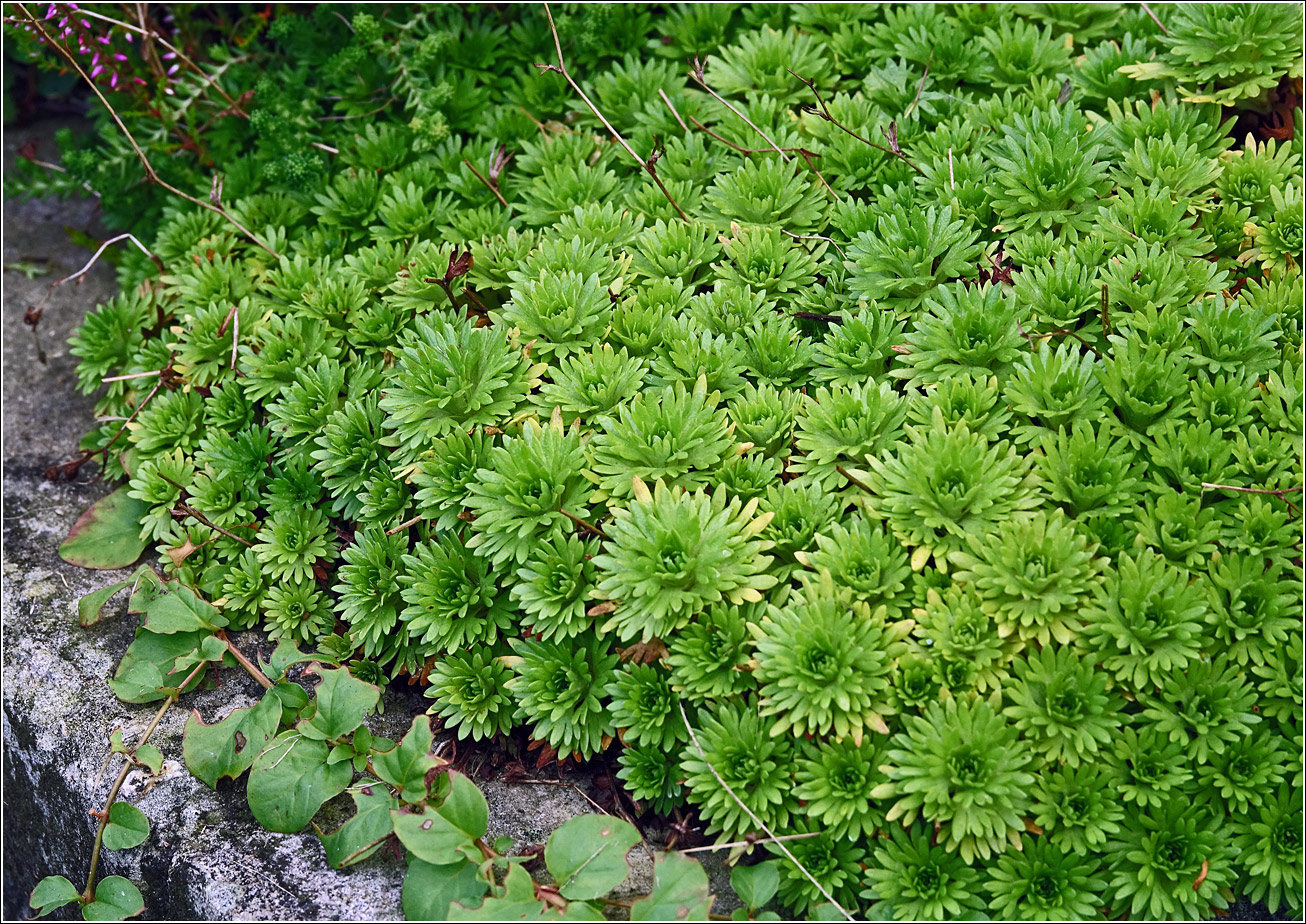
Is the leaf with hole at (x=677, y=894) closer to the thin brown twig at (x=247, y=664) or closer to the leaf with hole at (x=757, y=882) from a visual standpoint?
the leaf with hole at (x=757, y=882)

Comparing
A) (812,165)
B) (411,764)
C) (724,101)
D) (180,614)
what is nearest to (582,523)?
(411,764)

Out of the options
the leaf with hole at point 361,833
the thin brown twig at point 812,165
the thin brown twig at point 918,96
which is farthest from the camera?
the thin brown twig at point 918,96

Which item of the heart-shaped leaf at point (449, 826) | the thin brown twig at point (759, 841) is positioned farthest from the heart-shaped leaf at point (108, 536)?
the thin brown twig at point (759, 841)

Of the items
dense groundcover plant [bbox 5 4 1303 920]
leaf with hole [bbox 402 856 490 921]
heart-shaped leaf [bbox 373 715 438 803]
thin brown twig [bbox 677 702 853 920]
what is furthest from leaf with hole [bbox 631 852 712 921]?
heart-shaped leaf [bbox 373 715 438 803]

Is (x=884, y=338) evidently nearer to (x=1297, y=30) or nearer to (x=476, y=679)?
(x=476, y=679)

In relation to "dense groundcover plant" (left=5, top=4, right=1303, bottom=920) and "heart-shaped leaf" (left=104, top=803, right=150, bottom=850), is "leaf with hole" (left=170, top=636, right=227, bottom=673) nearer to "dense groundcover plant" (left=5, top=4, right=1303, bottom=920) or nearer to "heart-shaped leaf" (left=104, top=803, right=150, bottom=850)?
"dense groundcover plant" (left=5, top=4, right=1303, bottom=920)

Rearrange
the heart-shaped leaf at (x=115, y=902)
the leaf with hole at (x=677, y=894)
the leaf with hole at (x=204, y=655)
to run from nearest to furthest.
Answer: the leaf with hole at (x=677, y=894) → the heart-shaped leaf at (x=115, y=902) → the leaf with hole at (x=204, y=655)

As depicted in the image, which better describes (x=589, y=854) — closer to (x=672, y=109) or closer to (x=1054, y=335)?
(x=1054, y=335)
